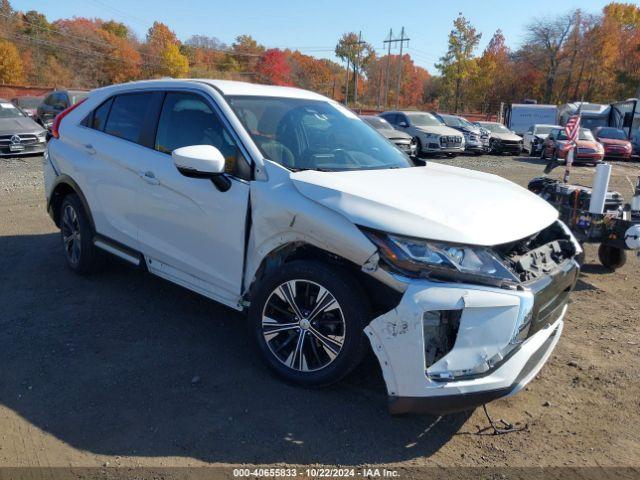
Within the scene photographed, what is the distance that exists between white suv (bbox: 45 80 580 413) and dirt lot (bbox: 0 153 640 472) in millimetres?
297

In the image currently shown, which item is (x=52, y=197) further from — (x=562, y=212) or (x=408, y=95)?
(x=408, y=95)

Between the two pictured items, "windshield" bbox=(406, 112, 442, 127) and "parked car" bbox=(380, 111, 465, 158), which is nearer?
"parked car" bbox=(380, 111, 465, 158)

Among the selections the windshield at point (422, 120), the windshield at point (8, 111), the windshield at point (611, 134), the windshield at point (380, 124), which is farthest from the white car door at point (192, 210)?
the windshield at point (611, 134)

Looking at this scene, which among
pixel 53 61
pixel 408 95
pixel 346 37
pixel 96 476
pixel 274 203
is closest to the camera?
pixel 96 476

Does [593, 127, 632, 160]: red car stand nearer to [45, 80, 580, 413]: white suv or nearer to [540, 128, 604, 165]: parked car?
[540, 128, 604, 165]: parked car

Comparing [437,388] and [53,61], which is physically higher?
[53,61]

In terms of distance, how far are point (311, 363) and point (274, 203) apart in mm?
996

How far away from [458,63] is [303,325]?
7168 centimetres

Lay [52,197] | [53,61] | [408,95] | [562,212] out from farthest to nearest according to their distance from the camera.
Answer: [408,95], [53,61], [562,212], [52,197]

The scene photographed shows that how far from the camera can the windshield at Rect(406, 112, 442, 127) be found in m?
21.5

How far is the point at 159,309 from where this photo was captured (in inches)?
181

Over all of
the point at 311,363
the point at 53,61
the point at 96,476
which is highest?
the point at 53,61

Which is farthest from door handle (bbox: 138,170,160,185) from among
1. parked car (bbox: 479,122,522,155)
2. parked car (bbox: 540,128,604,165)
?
parked car (bbox: 479,122,522,155)

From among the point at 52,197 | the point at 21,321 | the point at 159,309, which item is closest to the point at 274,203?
the point at 159,309
